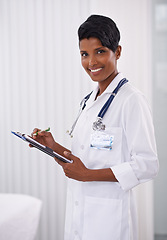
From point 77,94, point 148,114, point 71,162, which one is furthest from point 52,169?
point 148,114

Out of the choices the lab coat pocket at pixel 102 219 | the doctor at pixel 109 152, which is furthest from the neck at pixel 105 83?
the lab coat pocket at pixel 102 219

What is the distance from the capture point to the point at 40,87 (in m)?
2.40

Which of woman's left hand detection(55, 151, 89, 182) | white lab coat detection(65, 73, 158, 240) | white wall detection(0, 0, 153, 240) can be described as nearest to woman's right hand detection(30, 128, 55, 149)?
white lab coat detection(65, 73, 158, 240)

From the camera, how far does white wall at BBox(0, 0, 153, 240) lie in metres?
2.35

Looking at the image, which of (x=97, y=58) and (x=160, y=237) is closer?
(x=97, y=58)

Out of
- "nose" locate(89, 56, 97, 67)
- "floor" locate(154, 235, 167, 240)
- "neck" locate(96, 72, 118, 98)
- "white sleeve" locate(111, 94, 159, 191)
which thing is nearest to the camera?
"white sleeve" locate(111, 94, 159, 191)

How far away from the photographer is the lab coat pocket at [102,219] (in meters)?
1.17

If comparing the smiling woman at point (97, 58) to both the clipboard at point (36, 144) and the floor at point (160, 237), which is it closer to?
the clipboard at point (36, 144)

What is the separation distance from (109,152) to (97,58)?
0.39 metres

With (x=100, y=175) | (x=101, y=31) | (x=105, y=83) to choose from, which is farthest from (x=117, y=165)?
(x=101, y=31)

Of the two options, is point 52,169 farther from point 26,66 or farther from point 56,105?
point 26,66

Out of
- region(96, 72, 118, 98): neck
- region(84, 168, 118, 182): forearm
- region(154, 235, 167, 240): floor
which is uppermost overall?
region(96, 72, 118, 98): neck

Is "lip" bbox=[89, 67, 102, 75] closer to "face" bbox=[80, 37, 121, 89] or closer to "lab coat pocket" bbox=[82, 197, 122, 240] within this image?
"face" bbox=[80, 37, 121, 89]

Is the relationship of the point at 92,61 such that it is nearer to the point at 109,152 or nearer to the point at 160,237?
the point at 109,152
